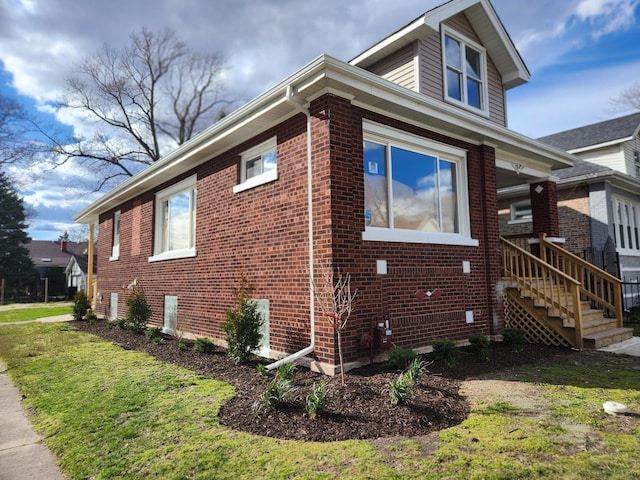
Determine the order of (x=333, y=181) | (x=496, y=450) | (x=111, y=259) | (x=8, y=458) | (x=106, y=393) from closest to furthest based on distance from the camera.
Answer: (x=496, y=450)
(x=8, y=458)
(x=106, y=393)
(x=333, y=181)
(x=111, y=259)

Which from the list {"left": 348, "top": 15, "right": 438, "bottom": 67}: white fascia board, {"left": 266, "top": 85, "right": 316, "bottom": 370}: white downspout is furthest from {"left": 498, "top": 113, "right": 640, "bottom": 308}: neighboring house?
{"left": 266, "top": 85, "right": 316, "bottom": 370}: white downspout

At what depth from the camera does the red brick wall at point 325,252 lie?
591 cm

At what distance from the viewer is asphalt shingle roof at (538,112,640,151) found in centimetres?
1764

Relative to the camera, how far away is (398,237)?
6.71 m

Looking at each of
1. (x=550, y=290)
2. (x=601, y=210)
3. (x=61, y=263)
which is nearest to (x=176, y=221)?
(x=550, y=290)

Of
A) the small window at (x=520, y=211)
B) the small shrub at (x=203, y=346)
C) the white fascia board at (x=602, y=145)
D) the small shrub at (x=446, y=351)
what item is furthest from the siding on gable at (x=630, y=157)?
the small shrub at (x=203, y=346)

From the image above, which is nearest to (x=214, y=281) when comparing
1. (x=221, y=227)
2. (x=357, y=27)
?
(x=221, y=227)

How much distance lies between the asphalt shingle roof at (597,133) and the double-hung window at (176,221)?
55.8 ft

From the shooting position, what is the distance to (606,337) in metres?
7.70

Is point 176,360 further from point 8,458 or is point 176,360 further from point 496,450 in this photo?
point 496,450

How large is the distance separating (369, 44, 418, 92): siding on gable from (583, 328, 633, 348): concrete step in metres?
5.83

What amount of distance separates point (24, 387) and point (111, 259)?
944 cm

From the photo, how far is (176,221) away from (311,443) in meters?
8.40

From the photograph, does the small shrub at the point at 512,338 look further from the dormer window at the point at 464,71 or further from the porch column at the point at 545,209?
the dormer window at the point at 464,71
